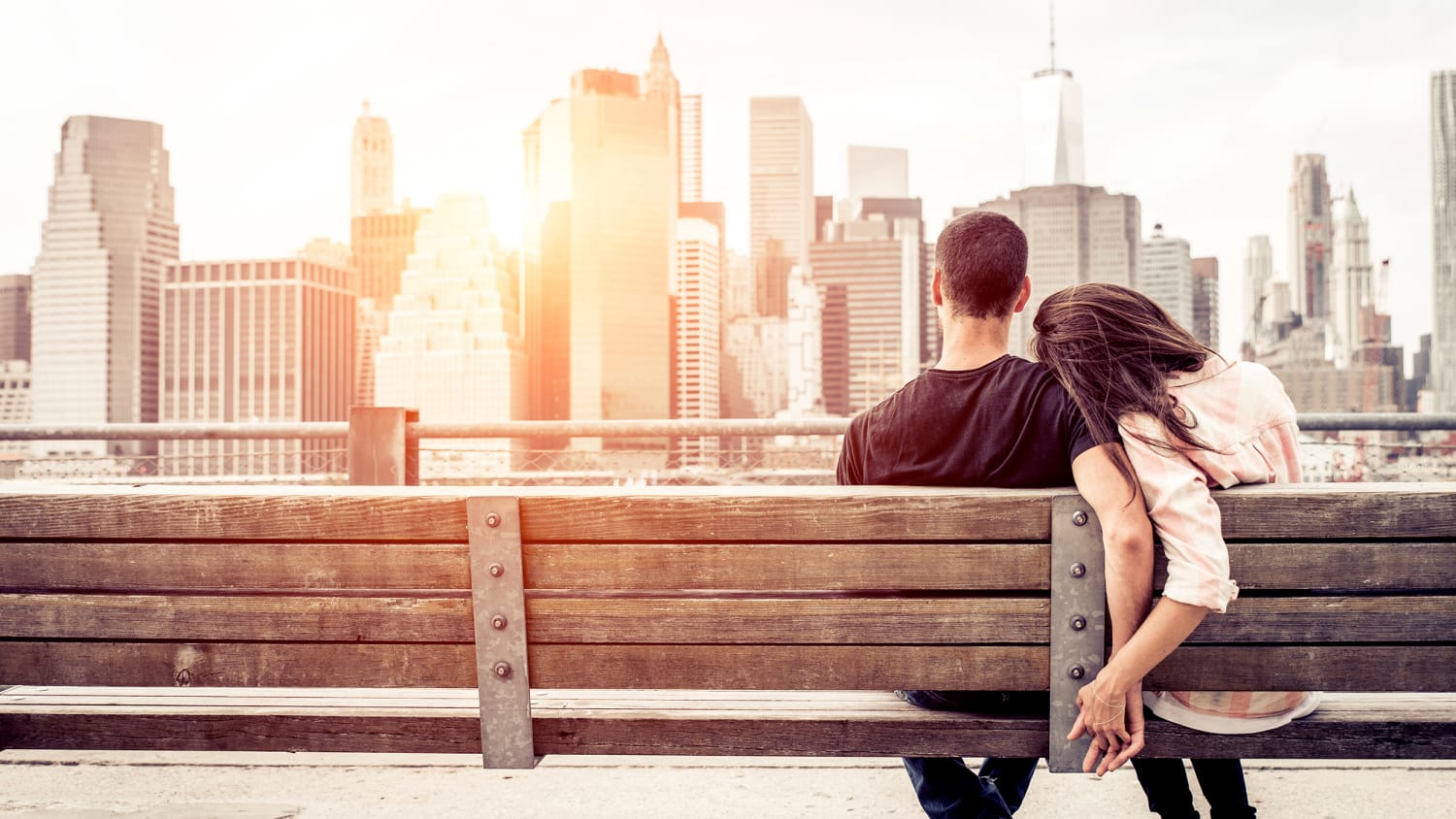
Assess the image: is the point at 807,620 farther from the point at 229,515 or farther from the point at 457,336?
the point at 457,336

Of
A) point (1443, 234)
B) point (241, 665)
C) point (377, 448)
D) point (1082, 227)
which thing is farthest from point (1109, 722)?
point (1443, 234)

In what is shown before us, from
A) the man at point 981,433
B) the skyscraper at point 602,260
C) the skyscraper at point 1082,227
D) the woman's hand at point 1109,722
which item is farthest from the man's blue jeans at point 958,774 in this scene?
the skyscraper at point 1082,227

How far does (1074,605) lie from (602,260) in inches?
6552

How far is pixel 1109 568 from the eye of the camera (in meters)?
2.03

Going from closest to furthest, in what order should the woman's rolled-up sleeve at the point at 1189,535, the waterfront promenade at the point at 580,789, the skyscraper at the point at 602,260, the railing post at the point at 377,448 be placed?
the woman's rolled-up sleeve at the point at 1189,535 → the waterfront promenade at the point at 580,789 → the railing post at the point at 377,448 → the skyscraper at the point at 602,260

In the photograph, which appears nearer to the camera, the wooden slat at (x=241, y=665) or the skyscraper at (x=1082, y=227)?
the wooden slat at (x=241, y=665)

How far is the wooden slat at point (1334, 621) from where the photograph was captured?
6.82 ft

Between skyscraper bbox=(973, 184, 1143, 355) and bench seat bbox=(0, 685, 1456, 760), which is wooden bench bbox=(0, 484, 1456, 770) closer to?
bench seat bbox=(0, 685, 1456, 760)

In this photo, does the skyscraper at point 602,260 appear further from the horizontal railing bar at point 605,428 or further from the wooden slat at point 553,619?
the wooden slat at point 553,619

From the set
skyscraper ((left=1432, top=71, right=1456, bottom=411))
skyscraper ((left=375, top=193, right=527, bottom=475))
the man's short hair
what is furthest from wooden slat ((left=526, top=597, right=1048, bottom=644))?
skyscraper ((left=1432, top=71, right=1456, bottom=411))

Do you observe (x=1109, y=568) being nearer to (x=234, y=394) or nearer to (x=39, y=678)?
(x=39, y=678)

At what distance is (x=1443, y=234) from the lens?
164 metres

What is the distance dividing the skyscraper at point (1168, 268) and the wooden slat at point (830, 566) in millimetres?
193391

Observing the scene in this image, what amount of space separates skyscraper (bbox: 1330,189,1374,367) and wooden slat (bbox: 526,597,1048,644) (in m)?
168
